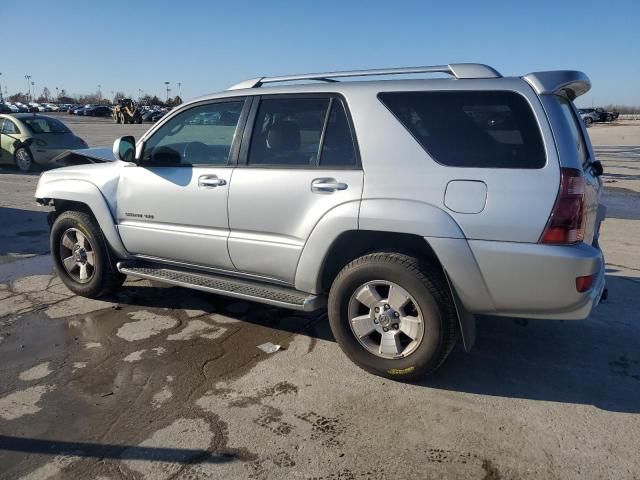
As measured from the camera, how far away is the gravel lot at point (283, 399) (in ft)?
8.97

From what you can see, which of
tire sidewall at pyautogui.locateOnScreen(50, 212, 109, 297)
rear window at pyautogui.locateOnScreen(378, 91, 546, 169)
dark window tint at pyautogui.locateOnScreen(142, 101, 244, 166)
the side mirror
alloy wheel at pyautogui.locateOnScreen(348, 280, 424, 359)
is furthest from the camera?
tire sidewall at pyautogui.locateOnScreen(50, 212, 109, 297)

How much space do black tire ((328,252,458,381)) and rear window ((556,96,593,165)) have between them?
1196 millimetres

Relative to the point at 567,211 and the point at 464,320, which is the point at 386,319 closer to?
the point at 464,320

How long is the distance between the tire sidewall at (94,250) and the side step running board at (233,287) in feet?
0.94

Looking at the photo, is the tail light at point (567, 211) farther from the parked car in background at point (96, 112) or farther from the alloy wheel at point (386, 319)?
the parked car in background at point (96, 112)

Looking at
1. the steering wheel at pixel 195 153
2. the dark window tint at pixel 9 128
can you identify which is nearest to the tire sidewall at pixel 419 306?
the steering wheel at pixel 195 153

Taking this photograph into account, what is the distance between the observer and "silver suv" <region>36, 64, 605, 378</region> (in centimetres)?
306

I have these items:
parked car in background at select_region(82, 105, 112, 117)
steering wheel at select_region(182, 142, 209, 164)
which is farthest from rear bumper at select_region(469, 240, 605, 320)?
parked car in background at select_region(82, 105, 112, 117)

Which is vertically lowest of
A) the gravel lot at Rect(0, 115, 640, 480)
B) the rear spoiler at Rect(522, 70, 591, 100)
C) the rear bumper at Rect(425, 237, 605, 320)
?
the gravel lot at Rect(0, 115, 640, 480)

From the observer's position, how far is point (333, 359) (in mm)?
3887

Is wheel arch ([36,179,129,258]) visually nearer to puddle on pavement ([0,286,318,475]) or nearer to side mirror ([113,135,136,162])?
side mirror ([113,135,136,162])

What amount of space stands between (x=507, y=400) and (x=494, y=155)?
1526mm

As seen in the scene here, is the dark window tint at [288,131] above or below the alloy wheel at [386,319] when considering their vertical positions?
above

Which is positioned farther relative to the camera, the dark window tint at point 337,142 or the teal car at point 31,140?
the teal car at point 31,140
